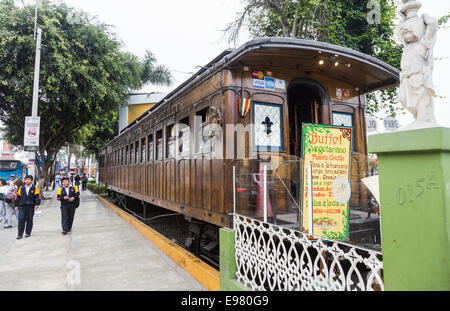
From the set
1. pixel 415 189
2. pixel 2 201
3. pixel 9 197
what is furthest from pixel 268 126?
pixel 2 201

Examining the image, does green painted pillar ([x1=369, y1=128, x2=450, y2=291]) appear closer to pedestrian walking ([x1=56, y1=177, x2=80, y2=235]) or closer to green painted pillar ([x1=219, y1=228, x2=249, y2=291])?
green painted pillar ([x1=219, y1=228, x2=249, y2=291])

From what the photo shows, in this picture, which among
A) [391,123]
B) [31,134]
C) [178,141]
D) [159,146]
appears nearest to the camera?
[178,141]

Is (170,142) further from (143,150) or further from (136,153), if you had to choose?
(136,153)

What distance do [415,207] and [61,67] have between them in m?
13.7

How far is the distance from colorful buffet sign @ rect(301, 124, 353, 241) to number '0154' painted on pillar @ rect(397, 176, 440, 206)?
4.78 ft

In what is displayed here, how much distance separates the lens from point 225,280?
138 inches

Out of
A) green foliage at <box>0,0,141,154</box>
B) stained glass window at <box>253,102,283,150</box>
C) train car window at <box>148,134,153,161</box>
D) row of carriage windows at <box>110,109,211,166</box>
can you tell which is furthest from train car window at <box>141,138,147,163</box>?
green foliage at <box>0,0,141,154</box>

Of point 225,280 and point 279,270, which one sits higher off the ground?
point 279,270

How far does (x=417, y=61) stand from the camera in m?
1.92

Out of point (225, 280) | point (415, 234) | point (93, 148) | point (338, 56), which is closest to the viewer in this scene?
point (415, 234)

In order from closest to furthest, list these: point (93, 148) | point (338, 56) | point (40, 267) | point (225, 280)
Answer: point (225, 280) → point (338, 56) → point (40, 267) → point (93, 148)

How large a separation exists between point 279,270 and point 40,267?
14.3ft
